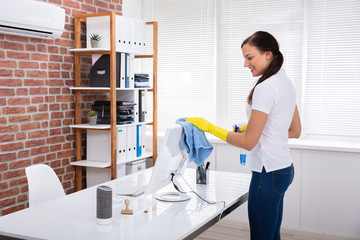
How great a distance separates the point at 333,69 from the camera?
393 centimetres

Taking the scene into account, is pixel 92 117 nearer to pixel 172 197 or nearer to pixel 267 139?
pixel 172 197

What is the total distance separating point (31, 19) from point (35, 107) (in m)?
0.73

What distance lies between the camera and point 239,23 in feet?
14.1

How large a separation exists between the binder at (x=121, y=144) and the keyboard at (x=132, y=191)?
48.0 inches

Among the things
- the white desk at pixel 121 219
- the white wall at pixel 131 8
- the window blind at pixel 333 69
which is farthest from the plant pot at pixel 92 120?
the window blind at pixel 333 69

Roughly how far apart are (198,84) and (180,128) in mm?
Result: 2536

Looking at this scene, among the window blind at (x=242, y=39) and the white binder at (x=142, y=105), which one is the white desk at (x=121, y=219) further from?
the window blind at (x=242, y=39)

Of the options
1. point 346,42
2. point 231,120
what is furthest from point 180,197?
point 346,42

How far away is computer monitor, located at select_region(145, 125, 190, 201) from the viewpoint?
→ 195 cm

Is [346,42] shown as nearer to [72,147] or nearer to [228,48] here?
[228,48]

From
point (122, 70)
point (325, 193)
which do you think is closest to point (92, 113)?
point (122, 70)

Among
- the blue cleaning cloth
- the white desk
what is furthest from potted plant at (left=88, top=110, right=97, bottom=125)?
the blue cleaning cloth

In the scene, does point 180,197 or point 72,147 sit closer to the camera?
point 180,197

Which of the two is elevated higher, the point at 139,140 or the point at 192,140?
the point at 192,140
